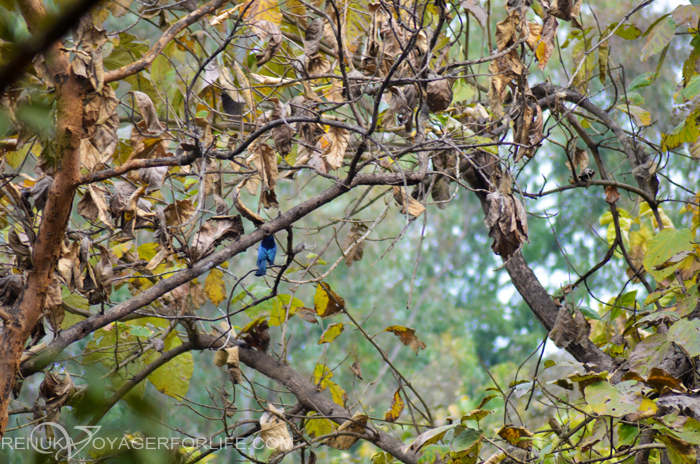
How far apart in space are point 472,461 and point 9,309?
1165 mm

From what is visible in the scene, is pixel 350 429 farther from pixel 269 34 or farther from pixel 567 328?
pixel 269 34

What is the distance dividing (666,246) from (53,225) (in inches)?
64.7

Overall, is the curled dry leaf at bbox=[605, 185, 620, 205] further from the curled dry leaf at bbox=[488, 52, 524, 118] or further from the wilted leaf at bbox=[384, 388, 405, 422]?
the wilted leaf at bbox=[384, 388, 405, 422]

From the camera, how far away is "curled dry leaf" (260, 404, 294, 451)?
155 centimetres

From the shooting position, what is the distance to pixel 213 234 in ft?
4.33

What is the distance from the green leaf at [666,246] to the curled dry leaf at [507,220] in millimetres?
603

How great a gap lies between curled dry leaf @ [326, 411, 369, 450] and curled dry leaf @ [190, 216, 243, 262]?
72cm

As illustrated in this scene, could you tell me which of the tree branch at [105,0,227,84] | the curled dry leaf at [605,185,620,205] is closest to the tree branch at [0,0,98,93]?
the tree branch at [105,0,227,84]

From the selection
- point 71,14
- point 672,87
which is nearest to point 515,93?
point 71,14

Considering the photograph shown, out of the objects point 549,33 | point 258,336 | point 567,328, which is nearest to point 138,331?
point 258,336

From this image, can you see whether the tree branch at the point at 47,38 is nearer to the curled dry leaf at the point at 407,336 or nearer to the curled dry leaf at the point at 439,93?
the curled dry leaf at the point at 439,93

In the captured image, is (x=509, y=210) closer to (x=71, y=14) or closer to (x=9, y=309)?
(x=9, y=309)

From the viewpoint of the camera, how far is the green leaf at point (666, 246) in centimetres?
175

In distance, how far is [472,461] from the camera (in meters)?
1.56
